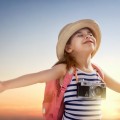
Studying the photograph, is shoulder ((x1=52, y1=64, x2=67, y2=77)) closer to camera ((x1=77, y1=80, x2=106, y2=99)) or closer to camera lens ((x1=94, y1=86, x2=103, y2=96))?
camera ((x1=77, y1=80, x2=106, y2=99))

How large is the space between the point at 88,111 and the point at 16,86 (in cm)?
78

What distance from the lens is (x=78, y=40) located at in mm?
3955

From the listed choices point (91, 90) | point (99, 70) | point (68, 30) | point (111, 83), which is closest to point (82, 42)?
point (68, 30)

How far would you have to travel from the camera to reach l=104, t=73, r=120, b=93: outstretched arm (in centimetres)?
413

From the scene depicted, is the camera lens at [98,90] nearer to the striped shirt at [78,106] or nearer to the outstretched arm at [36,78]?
the striped shirt at [78,106]

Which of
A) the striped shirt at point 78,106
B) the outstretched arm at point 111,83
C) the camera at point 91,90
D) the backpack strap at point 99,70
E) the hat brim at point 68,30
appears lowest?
the striped shirt at point 78,106

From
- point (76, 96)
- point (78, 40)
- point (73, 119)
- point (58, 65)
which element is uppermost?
point (78, 40)

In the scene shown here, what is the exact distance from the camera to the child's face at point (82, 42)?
388cm

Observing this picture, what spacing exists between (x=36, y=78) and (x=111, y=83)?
1047 mm

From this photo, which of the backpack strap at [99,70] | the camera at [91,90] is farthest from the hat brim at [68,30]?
the camera at [91,90]

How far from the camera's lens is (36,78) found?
140 inches

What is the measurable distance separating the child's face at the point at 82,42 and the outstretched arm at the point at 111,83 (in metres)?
0.42

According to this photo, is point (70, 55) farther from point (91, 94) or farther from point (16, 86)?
point (16, 86)

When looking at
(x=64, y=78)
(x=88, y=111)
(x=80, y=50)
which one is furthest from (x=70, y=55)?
(x=88, y=111)
